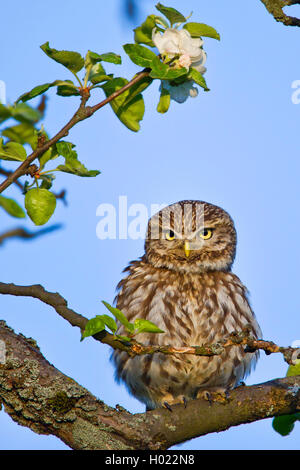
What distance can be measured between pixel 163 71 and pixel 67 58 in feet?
1.07

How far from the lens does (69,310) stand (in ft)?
8.31

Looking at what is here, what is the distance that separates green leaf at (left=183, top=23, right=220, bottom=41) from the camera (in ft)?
7.14

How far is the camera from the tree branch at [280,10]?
2.25 metres

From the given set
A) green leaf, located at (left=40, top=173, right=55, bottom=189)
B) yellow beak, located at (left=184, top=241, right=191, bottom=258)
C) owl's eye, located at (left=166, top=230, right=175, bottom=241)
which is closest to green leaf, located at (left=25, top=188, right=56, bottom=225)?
green leaf, located at (left=40, top=173, right=55, bottom=189)

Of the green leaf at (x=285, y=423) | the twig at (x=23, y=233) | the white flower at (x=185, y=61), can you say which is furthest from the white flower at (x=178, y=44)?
the green leaf at (x=285, y=423)

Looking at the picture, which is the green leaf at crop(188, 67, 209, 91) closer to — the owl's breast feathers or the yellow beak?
the owl's breast feathers

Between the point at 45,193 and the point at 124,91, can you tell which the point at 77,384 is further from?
the point at 124,91

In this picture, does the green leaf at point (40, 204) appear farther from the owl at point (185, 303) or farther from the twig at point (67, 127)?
the owl at point (185, 303)

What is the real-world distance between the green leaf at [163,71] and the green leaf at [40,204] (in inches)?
21.4

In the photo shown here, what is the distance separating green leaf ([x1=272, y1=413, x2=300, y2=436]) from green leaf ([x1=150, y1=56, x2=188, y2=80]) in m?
1.92

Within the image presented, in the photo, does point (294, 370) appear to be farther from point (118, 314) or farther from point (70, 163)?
point (70, 163)
